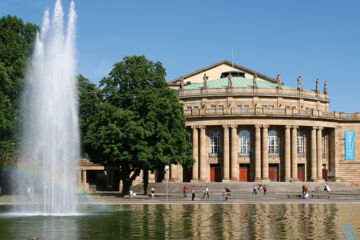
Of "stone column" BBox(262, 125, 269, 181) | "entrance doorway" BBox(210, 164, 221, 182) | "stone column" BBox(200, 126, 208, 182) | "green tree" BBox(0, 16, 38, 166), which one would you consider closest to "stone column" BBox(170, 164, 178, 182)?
"stone column" BBox(200, 126, 208, 182)

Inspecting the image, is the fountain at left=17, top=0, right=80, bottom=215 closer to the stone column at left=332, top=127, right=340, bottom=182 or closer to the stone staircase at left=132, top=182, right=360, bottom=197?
the stone staircase at left=132, top=182, right=360, bottom=197

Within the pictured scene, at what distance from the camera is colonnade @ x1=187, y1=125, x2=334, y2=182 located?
82.7m

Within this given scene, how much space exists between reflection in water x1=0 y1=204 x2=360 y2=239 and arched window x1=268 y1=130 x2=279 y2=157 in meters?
49.1

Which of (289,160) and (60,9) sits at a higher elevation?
(60,9)

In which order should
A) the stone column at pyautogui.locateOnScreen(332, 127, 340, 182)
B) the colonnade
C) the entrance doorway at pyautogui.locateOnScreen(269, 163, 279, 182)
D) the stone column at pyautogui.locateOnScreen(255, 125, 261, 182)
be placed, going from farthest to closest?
the stone column at pyautogui.locateOnScreen(332, 127, 340, 182) < the entrance doorway at pyautogui.locateOnScreen(269, 163, 279, 182) < the colonnade < the stone column at pyautogui.locateOnScreen(255, 125, 261, 182)

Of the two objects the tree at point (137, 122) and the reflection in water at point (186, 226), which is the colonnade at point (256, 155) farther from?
the reflection in water at point (186, 226)

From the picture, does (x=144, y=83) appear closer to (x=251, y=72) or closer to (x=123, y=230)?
(x=123, y=230)

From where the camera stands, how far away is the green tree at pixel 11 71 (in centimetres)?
5453

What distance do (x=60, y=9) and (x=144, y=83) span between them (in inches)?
1055

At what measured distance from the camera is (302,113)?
279 ft

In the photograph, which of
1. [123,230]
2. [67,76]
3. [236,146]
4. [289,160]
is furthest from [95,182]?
[123,230]

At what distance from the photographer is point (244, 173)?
3346 inches

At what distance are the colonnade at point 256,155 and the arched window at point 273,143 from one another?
1034mm

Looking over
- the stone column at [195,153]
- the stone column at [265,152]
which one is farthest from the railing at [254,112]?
the stone column at [195,153]
